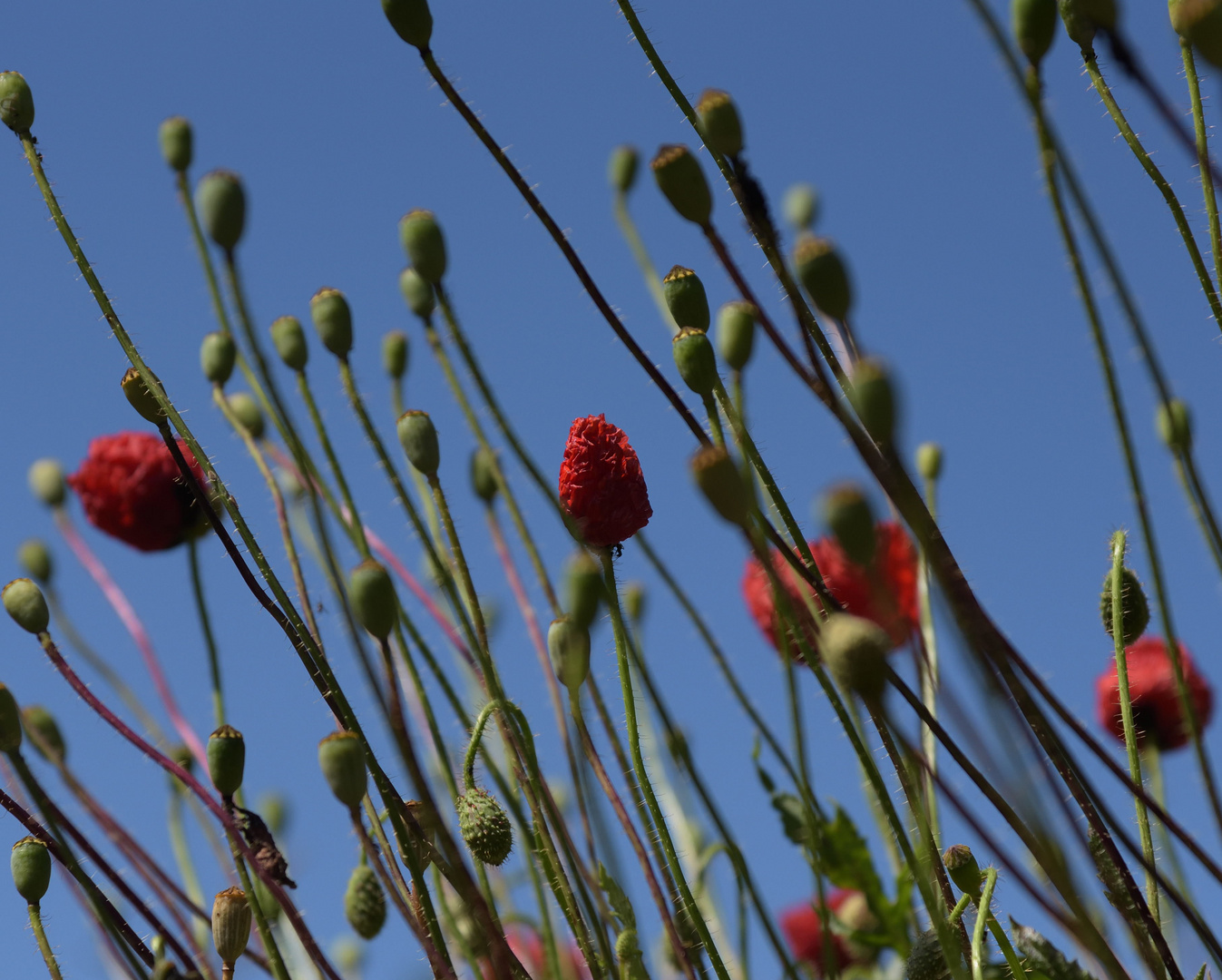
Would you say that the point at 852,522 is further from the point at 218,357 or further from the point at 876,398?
the point at 218,357

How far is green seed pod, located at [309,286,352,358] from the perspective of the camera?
80 centimetres

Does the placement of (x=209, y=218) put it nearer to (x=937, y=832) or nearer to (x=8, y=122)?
(x=8, y=122)

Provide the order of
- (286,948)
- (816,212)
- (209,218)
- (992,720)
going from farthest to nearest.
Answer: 1. (816,212)
2. (286,948)
3. (209,218)
4. (992,720)

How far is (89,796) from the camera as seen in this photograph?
2.70ft

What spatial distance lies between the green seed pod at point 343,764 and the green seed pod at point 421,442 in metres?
0.25

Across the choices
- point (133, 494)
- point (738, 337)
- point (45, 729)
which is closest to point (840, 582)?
point (738, 337)

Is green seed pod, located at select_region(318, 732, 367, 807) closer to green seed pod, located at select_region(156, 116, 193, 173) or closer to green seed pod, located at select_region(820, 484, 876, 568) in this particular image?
green seed pod, located at select_region(820, 484, 876, 568)

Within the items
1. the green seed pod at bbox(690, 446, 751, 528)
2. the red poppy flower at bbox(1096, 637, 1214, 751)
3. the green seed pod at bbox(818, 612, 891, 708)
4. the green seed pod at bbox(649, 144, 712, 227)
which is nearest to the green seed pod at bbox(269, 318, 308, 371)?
Answer: the green seed pod at bbox(649, 144, 712, 227)

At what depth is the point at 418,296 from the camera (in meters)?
0.92

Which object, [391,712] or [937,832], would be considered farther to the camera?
[937,832]

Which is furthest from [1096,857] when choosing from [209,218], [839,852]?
[209,218]

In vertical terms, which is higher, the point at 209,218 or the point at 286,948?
the point at 209,218

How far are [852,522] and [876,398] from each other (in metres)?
0.04

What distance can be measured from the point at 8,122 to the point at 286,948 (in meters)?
0.62
